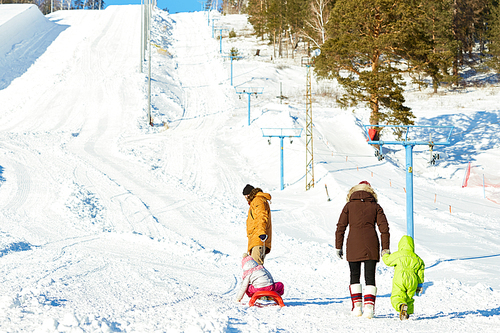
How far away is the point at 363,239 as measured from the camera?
4820 millimetres

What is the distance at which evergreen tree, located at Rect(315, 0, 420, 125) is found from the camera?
24.5 metres

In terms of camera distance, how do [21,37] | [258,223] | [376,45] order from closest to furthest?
[258,223] < [376,45] < [21,37]

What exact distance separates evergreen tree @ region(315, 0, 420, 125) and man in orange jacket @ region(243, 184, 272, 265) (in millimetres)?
20376

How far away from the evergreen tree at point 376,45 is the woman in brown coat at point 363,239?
20.7m

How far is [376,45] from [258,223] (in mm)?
21330

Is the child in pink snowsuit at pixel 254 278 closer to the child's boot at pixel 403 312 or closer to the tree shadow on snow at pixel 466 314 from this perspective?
the child's boot at pixel 403 312

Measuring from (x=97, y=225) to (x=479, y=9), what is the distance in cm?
4744

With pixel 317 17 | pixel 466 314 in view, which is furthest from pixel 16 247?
pixel 317 17

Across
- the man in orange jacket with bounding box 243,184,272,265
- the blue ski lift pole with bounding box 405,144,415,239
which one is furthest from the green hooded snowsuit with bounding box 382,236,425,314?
the blue ski lift pole with bounding box 405,144,415,239

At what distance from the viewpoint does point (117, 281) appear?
634 cm

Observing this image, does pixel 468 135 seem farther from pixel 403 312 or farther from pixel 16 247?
pixel 403 312

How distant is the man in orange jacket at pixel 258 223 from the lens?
5504mm

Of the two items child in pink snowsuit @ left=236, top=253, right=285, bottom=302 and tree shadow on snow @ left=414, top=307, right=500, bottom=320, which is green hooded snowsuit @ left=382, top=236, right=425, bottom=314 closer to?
tree shadow on snow @ left=414, top=307, right=500, bottom=320

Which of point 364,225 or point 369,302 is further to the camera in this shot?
point 364,225
